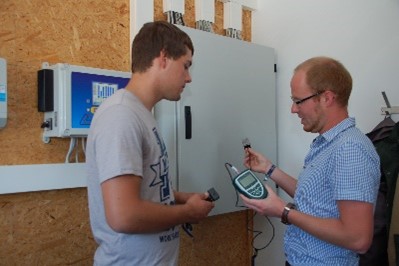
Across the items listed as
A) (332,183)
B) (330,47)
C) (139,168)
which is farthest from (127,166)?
(330,47)

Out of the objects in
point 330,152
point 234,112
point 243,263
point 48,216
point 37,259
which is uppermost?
point 234,112

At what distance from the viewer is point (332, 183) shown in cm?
110

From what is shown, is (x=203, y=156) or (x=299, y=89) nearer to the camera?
(x=299, y=89)

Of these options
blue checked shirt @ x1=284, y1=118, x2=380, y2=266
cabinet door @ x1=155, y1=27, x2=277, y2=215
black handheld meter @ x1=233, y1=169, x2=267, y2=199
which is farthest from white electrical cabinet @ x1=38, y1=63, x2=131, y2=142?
blue checked shirt @ x1=284, y1=118, x2=380, y2=266

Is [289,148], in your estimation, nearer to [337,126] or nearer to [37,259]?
[337,126]

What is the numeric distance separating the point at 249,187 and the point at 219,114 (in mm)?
732

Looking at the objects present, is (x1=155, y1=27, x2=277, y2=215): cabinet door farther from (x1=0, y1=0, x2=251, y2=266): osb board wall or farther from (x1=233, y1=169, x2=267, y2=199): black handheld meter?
(x1=233, y1=169, x2=267, y2=199): black handheld meter

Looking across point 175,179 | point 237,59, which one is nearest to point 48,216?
A: point 175,179

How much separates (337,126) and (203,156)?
760mm

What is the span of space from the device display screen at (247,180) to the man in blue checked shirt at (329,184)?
5 centimetres

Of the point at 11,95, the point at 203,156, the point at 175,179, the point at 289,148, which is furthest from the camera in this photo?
the point at 289,148

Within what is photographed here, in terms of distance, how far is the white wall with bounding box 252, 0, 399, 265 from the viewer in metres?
1.90

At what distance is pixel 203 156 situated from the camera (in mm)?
1812

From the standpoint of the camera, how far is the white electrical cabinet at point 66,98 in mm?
1427
